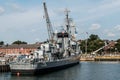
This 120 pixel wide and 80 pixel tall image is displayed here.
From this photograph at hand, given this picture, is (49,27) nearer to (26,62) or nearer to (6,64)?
(6,64)

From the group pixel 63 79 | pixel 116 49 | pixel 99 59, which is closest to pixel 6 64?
pixel 63 79

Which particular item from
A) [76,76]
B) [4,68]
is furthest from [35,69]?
[4,68]

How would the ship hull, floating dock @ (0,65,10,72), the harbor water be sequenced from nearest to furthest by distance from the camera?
the harbor water
the ship hull
floating dock @ (0,65,10,72)

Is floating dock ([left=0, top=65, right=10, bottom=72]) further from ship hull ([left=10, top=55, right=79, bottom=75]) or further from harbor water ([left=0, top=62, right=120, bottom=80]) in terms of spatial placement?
ship hull ([left=10, top=55, right=79, bottom=75])

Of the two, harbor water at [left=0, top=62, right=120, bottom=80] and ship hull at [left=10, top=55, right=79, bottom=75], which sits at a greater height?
ship hull at [left=10, top=55, right=79, bottom=75]

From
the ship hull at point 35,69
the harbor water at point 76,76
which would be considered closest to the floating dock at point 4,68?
the harbor water at point 76,76

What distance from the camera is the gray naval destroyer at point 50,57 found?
244 ft

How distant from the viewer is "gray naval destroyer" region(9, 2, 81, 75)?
244 feet

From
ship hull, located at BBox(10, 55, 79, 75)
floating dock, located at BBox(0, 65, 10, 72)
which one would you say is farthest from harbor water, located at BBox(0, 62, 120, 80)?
floating dock, located at BBox(0, 65, 10, 72)

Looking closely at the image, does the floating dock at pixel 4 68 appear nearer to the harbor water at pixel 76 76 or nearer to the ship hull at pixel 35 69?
the harbor water at pixel 76 76

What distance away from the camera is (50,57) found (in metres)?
88.1

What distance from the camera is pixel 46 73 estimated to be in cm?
8019

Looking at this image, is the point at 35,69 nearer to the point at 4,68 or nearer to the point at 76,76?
the point at 76,76

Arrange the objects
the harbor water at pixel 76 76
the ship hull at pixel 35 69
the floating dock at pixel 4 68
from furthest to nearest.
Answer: the floating dock at pixel 4 68
the ship hull at pixel 35 69
the harbor water at pixel 76 76
